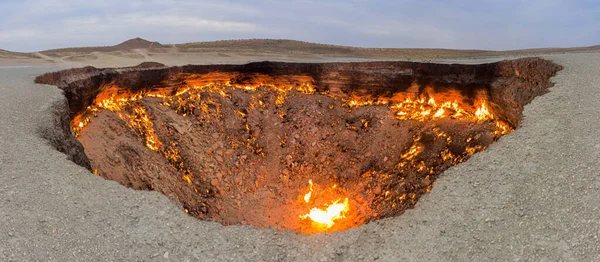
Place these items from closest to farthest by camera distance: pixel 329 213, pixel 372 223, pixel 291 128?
pixel 372 223, pixel 329 213, pixel 291 128

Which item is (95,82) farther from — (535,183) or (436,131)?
(535,183)

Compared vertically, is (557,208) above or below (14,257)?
above

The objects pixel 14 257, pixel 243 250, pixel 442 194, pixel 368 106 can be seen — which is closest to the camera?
pixel 14 257

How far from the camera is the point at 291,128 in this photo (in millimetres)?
13992

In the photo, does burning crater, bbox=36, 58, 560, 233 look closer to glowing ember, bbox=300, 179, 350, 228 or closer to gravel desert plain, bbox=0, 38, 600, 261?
glowing ember, bbox=300, 179, 350, 228

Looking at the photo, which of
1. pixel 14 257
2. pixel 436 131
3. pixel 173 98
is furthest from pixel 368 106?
pixel 14 257

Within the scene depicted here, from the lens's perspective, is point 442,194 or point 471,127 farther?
point 471,127

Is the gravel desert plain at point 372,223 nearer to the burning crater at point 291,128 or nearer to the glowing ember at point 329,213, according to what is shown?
the burning crater at point 291,128

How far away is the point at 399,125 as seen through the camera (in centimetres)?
1324

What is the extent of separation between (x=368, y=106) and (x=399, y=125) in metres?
1.54

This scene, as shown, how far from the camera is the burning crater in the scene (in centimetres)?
1030

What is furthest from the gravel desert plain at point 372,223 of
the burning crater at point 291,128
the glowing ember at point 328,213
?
the glowing ember at point 328,213

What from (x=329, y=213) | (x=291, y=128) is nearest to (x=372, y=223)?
(x=329, y=213)

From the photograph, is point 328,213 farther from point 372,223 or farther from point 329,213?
point 372,223
